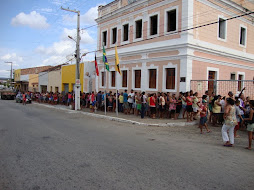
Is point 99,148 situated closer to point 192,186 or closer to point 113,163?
point 113,163

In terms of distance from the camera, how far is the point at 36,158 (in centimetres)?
579

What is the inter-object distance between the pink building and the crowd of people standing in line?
1556mm

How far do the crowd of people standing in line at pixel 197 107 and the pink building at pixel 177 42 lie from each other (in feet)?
5.11

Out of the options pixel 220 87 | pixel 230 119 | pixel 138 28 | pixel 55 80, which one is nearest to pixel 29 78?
pixel 55 80

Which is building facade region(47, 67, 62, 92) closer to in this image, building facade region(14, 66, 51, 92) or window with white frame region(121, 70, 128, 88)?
building facade region(14, 66, 51, 92)

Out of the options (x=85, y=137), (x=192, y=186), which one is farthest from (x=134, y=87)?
(x=192, y=186)

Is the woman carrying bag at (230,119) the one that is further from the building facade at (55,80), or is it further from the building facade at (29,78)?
the building facade at (29,78)

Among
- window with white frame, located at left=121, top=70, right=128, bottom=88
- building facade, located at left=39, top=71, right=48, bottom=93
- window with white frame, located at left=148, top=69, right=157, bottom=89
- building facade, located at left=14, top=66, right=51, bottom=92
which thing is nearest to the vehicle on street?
building facade, located at left=39, top=71, right=48, bottom=93

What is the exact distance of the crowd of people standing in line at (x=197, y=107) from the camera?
24.6ft

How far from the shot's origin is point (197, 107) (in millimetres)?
12125

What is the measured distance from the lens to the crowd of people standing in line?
7496 mm

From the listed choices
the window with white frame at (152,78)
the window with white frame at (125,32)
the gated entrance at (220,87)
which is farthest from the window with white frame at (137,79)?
the gated entrance at (220,87)

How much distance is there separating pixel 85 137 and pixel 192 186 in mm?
4957

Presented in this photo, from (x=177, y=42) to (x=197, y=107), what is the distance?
4.92 metres
